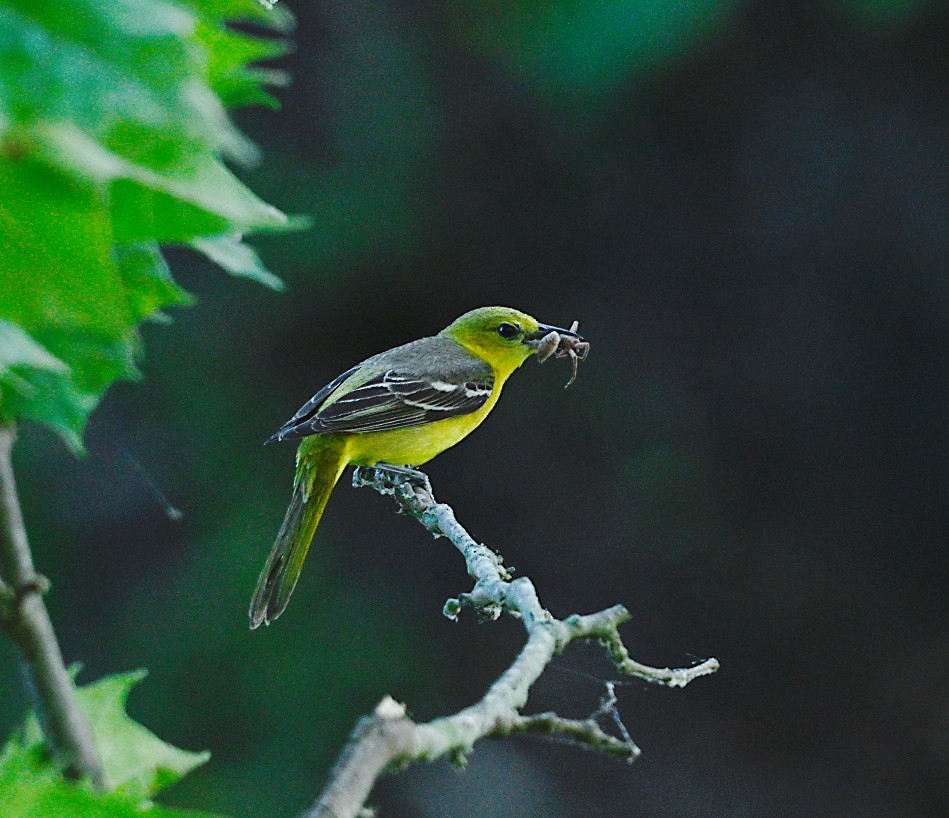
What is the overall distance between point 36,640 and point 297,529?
2.11m

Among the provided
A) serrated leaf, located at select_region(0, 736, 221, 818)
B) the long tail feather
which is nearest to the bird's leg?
the long tail feather

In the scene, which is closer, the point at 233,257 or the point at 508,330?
the point at 233,257

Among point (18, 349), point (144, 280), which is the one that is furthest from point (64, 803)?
point (144, 280)

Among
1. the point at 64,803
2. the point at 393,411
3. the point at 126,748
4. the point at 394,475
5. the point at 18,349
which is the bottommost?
the point at 394,475

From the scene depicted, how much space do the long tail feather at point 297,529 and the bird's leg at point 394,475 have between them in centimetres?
14

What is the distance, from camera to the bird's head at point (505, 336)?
12.2 ft

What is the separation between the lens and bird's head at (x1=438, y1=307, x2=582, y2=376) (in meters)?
3.72

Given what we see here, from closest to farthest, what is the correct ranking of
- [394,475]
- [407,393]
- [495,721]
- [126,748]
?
[495,721], [126,748], [394,475], [407,393]

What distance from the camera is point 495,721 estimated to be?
27.0 inches

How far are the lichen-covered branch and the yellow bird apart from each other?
4.44 feet

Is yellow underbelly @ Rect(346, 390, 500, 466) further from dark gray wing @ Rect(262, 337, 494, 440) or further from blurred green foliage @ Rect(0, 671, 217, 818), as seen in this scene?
blurred green foliage @ Rect(0, 671, 217, 818)

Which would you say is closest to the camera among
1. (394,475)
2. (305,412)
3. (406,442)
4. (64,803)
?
(64,803)

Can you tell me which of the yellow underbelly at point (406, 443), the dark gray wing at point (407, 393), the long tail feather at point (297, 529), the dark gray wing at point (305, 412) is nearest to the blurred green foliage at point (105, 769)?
the long tail feather at point (297, 529)

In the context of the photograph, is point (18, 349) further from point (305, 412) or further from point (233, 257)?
point (305, 412)
